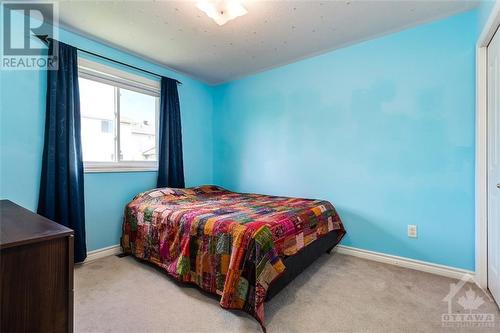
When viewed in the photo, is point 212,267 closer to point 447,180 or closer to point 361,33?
point 447,180

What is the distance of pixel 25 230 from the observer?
102cm

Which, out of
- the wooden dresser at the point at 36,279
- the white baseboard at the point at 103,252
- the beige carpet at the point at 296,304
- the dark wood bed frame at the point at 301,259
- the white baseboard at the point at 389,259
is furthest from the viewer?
the white baseboard at the point at 103,252

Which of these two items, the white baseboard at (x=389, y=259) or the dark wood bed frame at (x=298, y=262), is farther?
the white baseboard at (x=389, y=259)

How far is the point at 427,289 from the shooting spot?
1.85m

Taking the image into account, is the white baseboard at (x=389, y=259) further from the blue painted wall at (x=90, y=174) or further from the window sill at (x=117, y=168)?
the window sill at (x=117, y=168)

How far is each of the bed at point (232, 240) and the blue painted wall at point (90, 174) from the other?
239mm

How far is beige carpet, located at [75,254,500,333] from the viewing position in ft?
4.75

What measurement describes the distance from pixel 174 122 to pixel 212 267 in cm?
213

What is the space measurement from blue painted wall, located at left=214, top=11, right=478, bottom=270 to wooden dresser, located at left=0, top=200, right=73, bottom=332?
2.45m

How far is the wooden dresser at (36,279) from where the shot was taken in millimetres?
867

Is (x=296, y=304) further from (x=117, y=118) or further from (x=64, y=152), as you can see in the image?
(x=117, y=118)

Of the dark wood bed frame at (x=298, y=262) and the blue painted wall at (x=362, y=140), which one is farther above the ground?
the blue painted wall at (x=362, y=140)

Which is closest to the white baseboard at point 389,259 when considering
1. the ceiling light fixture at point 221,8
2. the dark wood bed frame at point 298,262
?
the dark wood bed frame at point 298,262

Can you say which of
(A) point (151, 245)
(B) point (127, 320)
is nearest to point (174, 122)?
(A) point (151, 245)
